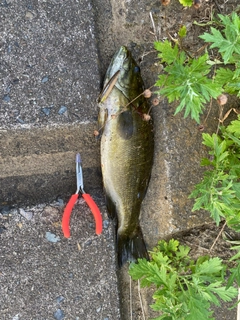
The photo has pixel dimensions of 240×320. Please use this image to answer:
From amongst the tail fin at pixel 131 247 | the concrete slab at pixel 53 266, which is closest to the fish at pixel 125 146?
the tail fin at pixel 131 247

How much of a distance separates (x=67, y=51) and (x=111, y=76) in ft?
0.86

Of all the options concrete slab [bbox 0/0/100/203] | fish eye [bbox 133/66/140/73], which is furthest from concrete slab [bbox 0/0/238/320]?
fish eye [bbox 133/66/140/73]

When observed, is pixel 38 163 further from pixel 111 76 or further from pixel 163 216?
pixel 163 216

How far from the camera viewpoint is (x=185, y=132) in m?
2.23

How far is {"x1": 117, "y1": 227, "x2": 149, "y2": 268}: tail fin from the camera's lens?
86.7 inches

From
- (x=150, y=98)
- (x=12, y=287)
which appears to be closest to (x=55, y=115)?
(x=150, y=98)

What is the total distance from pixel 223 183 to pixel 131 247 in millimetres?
650

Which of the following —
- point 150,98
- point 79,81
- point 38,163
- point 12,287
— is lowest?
point 12,287

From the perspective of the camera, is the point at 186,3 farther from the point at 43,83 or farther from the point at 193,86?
the point at 43,83

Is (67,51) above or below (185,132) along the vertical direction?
above

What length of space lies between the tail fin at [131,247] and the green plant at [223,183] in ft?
1.37

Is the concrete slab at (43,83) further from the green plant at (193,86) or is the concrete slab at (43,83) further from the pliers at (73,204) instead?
the green plant at (193,86)

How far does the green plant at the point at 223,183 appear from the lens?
6.11 feet

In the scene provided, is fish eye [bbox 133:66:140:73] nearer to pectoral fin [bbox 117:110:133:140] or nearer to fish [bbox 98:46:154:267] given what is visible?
fish [bbox 98:46:154:267]
